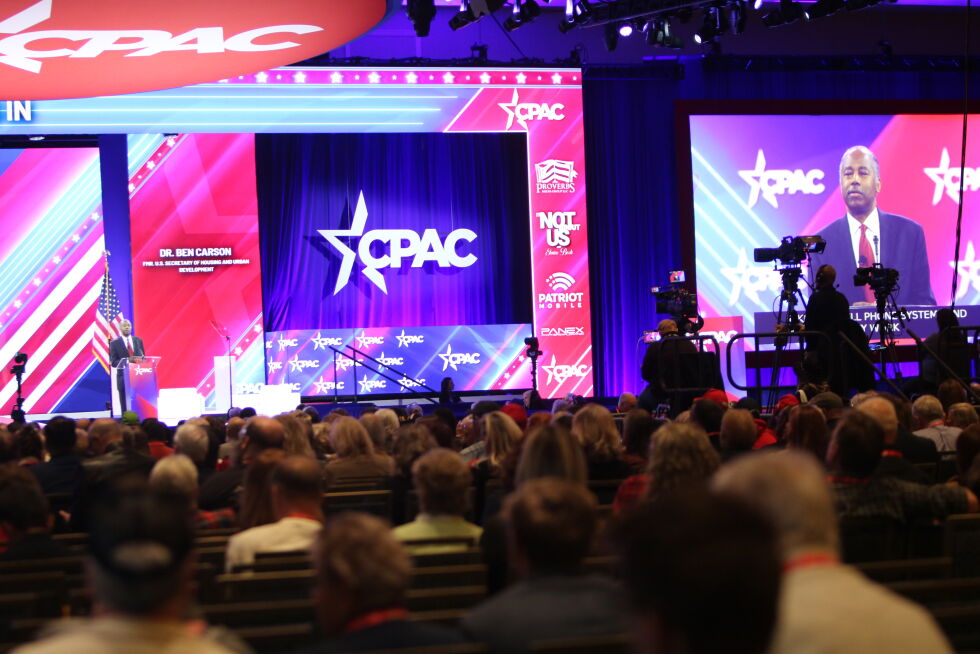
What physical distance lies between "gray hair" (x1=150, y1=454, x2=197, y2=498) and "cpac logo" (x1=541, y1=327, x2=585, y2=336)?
34.1 ft

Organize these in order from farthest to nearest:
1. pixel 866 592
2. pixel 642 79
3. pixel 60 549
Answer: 1. pixel 642 79
2. pixel 60 549
3. pixel 866 592

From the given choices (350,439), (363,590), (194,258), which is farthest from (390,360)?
(363,590)

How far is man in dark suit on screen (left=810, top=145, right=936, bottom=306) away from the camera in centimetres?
1476

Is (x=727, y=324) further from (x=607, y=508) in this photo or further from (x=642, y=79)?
(x=607, y=508)

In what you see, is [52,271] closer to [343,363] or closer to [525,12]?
[343,363]

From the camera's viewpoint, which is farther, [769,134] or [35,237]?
[769,134]

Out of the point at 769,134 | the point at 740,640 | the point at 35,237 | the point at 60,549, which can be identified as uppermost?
the point at 769,134

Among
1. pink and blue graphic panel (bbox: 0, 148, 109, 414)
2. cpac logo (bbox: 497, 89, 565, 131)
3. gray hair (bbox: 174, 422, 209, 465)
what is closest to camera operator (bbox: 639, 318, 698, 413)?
gray hair (bbox: 174, 422, 209, 465)

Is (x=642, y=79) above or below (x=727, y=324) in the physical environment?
above

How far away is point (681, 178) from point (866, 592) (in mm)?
13372

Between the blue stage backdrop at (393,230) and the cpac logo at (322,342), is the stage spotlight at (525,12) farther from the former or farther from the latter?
the cpac logo at (322,342)

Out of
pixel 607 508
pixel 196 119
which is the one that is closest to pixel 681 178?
pixel 196 119

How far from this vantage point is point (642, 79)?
15102 millimetres

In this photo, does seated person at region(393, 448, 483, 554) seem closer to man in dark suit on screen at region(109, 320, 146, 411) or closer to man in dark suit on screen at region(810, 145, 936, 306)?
man in dark suit on screen at region(109, 320, 146, 411)
